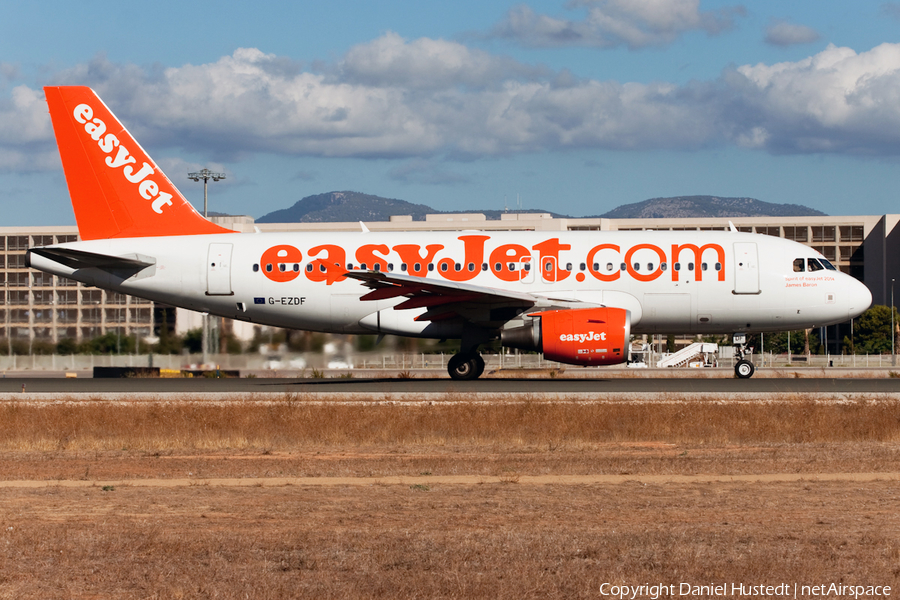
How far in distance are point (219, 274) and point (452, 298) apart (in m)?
7.28

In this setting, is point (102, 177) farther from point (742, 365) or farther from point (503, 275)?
point (742, 365)

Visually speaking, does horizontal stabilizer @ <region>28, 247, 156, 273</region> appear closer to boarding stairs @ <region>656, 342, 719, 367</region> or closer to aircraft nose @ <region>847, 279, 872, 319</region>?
aircraft nose @ <region>847, 279, 872, 319</region>

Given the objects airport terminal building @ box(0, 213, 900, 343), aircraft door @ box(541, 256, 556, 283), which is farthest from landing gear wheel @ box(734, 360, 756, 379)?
airport terminal building @ box(0, 213, 900, 343)

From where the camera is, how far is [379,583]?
266 inches

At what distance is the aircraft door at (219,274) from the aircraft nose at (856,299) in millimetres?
18037

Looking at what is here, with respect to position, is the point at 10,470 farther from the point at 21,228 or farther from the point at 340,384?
the point at 21,228

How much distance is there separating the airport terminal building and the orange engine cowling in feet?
33.4

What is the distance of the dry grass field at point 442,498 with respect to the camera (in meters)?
6.98

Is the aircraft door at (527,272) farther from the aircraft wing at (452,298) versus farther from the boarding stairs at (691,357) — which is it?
the boarding stairs at (691,357)

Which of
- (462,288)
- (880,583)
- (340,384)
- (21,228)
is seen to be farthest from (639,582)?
(21,228)

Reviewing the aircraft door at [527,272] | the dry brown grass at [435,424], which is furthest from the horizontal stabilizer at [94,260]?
the aircraft door at [527,272]

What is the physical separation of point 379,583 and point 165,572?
5.32 feet

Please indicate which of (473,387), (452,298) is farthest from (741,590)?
(452,298)

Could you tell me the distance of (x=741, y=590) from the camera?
6.54 m
